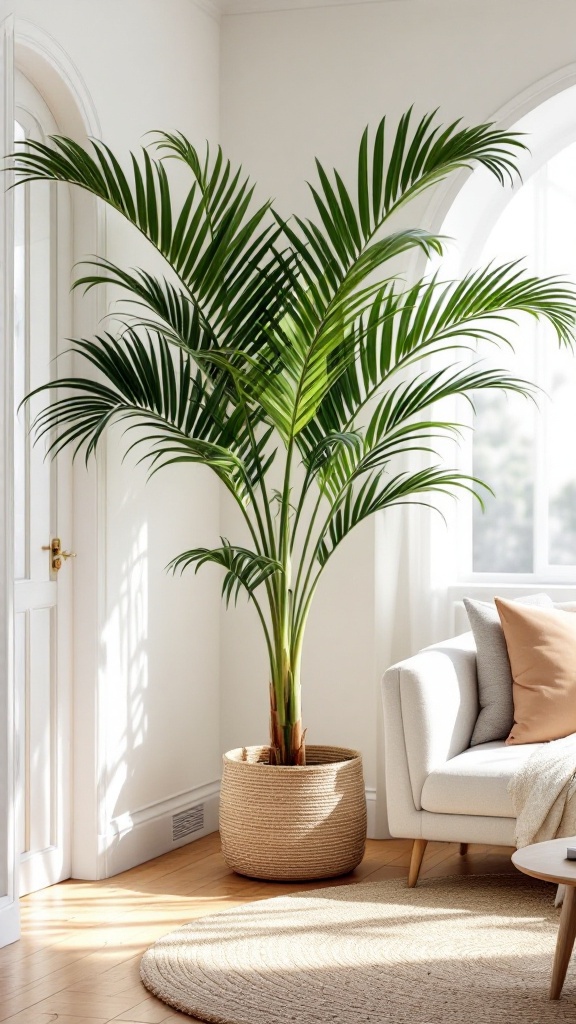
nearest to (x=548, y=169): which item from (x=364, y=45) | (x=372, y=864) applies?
(x=364, y=45)

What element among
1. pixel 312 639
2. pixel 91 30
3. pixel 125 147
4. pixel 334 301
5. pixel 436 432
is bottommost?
pixel 312 639

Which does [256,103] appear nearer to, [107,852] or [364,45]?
[364,45]

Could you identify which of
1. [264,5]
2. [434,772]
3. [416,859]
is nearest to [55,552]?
[434,772]

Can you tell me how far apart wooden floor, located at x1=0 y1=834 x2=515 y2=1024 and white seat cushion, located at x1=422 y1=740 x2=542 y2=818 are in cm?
44

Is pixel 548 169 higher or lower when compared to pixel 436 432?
higher

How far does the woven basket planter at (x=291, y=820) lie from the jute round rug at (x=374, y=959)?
0.13 meters

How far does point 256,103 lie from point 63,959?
123 inches

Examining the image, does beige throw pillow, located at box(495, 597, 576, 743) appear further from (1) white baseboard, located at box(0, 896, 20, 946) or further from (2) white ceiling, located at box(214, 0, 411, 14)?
(2) white ceiling, located at box(214, 0, 411, 14)

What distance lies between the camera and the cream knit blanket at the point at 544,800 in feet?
10.9

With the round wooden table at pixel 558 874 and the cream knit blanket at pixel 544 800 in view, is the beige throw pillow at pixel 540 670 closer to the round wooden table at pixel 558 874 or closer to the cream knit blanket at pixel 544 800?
the cream knit blanket at pixel 544 800

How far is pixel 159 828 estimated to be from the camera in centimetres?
416

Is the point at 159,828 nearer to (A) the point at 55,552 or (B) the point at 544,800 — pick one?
(A) the point at 55,552

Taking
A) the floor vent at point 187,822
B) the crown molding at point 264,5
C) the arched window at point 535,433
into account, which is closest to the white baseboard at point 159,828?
the floor vent at point 187,822

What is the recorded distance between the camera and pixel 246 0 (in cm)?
460
